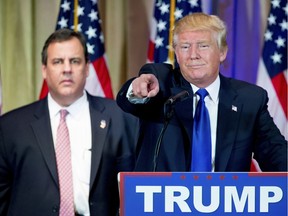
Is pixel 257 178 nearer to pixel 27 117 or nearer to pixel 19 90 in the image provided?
pixel 27 117

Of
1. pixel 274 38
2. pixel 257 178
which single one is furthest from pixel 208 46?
pixel 274 38

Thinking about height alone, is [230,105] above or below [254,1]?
below

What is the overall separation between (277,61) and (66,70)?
4.92ft

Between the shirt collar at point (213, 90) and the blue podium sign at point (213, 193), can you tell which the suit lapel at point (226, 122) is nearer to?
the shirt collar at point (213, 90)

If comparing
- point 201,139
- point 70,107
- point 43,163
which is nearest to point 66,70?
point 70,107

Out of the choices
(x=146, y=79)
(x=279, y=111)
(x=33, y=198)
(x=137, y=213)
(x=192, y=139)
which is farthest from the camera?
(x=279, y=111)

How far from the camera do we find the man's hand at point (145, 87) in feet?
5.49

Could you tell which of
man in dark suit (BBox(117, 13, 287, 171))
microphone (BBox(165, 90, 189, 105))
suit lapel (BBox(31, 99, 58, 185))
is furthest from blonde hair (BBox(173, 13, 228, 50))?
suit lapel (BBox(31, 99, 58, 185))

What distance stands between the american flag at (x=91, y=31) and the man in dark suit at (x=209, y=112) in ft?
4.89

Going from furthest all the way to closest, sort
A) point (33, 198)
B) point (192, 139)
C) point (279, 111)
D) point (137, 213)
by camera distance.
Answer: point (279, 111) < point (33, 198) < point (192, 139) < point (137, 213)

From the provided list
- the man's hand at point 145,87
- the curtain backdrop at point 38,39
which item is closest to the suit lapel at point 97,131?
the man's hand at point 145,87

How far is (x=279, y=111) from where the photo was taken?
367cm

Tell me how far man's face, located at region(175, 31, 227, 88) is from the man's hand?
476 millimetres

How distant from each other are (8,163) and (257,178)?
1.34 metres
